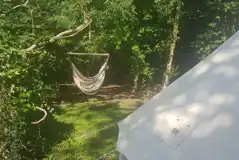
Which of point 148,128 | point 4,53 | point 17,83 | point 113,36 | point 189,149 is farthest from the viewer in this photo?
point 113,36

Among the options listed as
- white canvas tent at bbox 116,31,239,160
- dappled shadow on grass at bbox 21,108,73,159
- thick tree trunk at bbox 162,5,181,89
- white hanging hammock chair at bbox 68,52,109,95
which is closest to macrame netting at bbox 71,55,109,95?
white hanging hammock chair at bbox 68,52,109,95

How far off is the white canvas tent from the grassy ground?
3338mm

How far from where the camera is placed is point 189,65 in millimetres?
11539

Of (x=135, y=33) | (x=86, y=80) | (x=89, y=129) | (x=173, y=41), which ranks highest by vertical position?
(x=135, y=33)

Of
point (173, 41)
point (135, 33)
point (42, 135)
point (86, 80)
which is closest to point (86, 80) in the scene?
point (86, 80)

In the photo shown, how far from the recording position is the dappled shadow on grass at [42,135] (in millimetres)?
5938

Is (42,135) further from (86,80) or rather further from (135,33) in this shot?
(135,33)

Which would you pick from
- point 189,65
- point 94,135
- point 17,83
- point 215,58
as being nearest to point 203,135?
point 215,58

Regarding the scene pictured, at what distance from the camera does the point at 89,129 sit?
793cm

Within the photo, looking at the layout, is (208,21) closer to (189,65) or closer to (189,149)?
(189,65)

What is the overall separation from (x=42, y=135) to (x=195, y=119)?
5192mm

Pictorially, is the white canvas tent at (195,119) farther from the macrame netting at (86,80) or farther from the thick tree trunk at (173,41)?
the thick tree trunk at (173,41)

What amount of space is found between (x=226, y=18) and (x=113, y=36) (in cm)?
387

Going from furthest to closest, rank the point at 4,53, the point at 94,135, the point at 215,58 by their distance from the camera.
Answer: the point at 94,135, the point at 4,53, the point at 215,58
